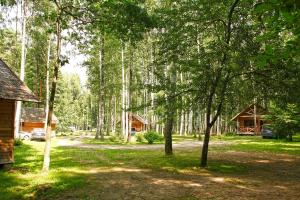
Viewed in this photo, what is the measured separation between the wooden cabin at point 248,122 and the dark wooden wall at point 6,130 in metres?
44.7

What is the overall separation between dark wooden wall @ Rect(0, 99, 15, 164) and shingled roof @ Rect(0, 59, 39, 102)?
2.67ft

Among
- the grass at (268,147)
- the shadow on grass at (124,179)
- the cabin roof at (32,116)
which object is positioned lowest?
the shadow on grass at (124,179)

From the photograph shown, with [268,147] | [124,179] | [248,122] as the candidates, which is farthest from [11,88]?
[248,122]

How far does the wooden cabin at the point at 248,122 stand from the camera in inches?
2258

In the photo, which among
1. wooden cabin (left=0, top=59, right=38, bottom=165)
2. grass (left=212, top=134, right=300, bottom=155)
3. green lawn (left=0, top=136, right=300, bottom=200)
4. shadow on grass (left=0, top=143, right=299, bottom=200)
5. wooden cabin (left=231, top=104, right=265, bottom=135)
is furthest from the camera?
wooden cabin (left=231, top=104, right=265, bottom=135)

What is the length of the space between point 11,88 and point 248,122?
169 ft

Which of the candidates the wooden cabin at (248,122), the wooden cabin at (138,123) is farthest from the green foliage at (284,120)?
the wooden cabin at (138,123)

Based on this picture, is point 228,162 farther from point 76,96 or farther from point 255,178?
point 76,96

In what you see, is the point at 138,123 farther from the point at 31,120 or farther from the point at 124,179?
the point at 124,179

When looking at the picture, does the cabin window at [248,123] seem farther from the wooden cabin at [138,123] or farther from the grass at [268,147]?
the grass at [268,147]

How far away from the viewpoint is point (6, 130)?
16281 mm

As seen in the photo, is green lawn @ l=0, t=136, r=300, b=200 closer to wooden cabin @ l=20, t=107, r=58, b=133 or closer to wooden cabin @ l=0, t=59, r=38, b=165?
wooden cabin @ l=0, t=59, r=38, b=165

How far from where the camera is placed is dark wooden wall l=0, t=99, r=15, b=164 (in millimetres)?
16000

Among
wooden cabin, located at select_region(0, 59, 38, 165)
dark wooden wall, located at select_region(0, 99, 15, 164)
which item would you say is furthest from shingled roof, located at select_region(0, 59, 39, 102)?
dark wooden wall, located at select_region(0, 99, 15, 164)
